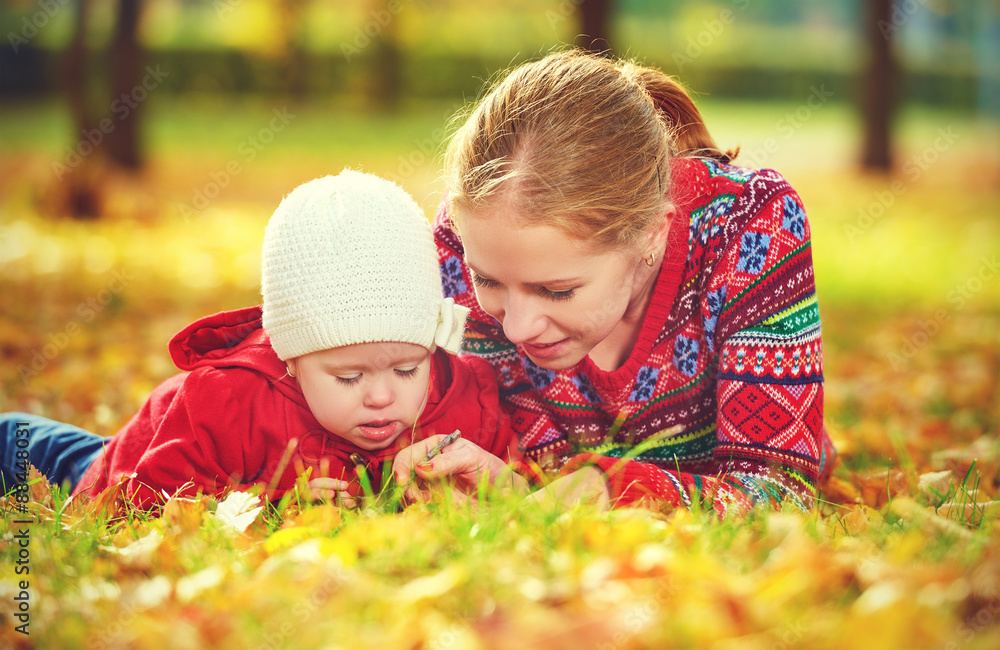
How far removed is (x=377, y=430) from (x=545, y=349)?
47 centimetres

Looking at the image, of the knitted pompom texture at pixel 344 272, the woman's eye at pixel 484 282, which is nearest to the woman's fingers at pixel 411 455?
the knitted pompom texture at pixel 344 272

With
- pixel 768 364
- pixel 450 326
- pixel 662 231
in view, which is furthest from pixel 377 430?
pixel 768 364

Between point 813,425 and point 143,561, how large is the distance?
1.61m

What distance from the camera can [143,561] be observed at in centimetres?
182

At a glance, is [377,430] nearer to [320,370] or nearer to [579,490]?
[320,370]

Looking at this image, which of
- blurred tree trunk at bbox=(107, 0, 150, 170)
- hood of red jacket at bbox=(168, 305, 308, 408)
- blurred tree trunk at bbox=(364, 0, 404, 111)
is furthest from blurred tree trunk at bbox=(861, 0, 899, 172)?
blurred tree trunk at bbox=(364, 0, 404, 111)

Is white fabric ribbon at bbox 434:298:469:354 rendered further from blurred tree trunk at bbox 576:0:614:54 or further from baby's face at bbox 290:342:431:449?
blurred tree trunk at bbox 576:0:614:54

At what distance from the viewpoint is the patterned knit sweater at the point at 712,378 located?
227 centimetres

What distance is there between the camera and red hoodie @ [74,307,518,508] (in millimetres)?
2283

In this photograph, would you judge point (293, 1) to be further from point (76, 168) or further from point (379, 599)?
point (379, 599)

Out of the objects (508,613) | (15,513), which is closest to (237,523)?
(15,513)

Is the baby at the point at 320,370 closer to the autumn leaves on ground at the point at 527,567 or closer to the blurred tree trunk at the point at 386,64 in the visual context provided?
the autumn leaves on ground at the point at 527,567

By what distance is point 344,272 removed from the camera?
227 centimetres

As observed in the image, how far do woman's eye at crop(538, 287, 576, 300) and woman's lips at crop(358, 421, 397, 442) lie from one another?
50 centimetres
